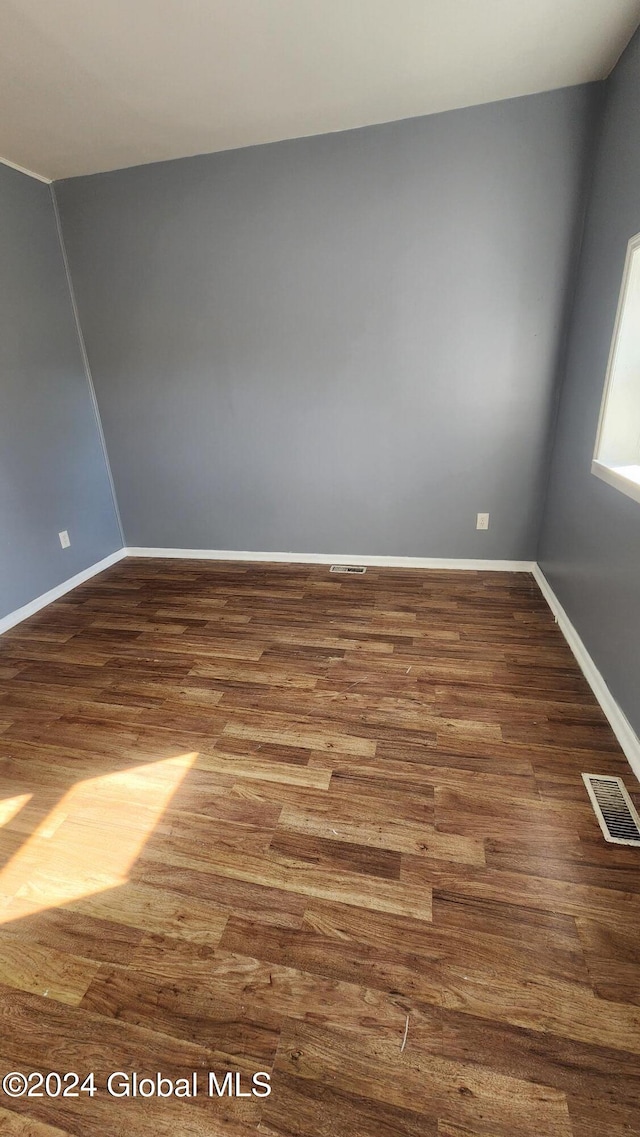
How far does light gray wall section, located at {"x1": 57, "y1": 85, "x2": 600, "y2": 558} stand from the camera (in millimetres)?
2660

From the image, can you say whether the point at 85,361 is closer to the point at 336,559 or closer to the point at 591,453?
the point at 336,559

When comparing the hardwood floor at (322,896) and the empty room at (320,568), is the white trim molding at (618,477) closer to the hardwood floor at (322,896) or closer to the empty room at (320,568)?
the empty room at (320,568)

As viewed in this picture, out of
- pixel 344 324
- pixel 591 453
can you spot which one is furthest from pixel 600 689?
pixel 344 324

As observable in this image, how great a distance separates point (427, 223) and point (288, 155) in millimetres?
903

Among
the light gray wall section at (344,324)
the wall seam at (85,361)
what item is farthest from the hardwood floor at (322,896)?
the wall seam at (85,361)

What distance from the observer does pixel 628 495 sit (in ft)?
6.03

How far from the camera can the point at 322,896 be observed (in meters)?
1.30

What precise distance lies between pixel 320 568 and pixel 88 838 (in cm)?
229

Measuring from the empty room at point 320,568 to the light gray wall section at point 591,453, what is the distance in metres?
0.03

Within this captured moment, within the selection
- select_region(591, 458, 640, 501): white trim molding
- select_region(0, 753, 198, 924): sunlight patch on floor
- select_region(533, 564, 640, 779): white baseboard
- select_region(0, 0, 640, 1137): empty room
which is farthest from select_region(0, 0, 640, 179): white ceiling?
select_region(0, 753, 198, 924): sunlight patch on floor

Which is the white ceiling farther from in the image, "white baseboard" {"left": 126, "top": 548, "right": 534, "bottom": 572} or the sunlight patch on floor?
the sunlight patch on floor

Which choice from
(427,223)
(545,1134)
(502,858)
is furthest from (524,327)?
(545,1134)

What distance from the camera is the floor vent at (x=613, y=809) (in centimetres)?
143

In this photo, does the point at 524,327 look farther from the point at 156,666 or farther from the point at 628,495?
the point at 156,666
